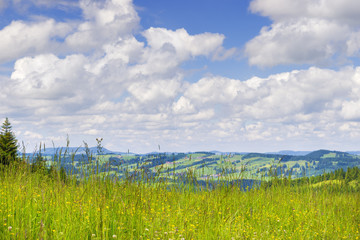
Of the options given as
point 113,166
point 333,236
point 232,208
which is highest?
point 113,166

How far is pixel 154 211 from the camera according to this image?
5.86 meters

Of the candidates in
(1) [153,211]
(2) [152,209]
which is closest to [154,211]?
(1) [153,211]

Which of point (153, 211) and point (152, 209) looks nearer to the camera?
point (153, 211)

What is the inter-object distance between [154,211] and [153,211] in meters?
0.08

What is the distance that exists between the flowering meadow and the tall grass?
0.6 inches

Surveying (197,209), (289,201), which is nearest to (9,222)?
(197,209)

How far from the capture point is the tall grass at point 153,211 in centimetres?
511

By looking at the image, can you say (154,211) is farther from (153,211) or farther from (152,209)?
(152,209)

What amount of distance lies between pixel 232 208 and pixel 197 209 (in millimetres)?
1010

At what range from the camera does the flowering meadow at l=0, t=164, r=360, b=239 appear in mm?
5105

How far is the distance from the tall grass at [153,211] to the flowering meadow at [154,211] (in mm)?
16

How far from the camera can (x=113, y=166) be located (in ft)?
21.9

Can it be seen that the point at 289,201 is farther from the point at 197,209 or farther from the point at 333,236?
the point at 197,209

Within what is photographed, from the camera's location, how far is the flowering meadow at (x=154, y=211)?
201 inches
